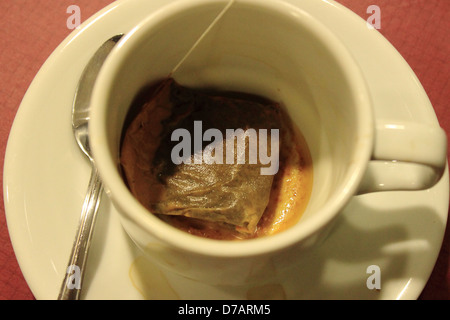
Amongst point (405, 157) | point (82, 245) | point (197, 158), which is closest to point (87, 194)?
point (82, 245)

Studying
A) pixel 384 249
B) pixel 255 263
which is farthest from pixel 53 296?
pixel 384 249

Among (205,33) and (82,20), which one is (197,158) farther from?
(82,20)

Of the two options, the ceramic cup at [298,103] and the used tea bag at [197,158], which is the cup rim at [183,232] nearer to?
the ceramic cup at [298,103]

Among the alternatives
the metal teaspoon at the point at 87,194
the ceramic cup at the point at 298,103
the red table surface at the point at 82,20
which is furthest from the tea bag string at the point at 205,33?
the red table surface at the point at 82,20

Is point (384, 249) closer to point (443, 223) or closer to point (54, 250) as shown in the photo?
point (443, 223)

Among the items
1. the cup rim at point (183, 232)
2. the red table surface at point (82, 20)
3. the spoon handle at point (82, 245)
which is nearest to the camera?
the cup rim at point (183, 232)

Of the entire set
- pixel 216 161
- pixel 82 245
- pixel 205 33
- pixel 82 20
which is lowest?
pixel 82 245

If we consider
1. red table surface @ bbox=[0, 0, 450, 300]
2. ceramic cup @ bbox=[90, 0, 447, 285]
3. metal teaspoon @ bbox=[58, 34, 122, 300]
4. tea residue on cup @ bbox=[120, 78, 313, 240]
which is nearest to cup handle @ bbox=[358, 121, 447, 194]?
ceramic cup @ bbox=[90, 0, 447, 285]
